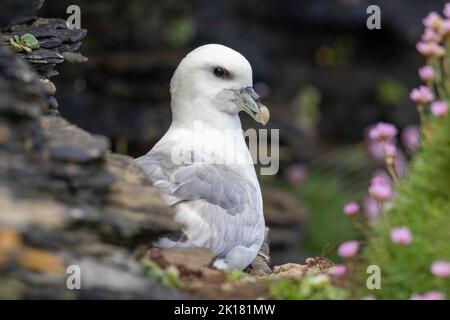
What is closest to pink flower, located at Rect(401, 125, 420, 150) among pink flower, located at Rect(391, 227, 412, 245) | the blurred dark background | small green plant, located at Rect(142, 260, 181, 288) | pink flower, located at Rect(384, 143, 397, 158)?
the blurred dark background

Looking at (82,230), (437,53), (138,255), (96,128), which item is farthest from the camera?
(96,128)

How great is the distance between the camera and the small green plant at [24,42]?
191 inches

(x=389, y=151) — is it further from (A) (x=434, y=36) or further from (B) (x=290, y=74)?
(B) (x=290, y=74)

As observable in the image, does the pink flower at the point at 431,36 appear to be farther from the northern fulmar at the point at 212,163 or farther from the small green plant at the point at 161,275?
the small green plant at the point at 161,275

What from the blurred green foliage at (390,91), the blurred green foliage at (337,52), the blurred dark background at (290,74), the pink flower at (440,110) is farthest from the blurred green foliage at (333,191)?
the pink flower at (440,110)

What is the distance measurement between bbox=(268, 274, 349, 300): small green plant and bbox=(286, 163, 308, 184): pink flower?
6430mm

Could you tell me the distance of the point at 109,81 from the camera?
9.39m

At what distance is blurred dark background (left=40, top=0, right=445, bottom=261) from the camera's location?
922 cm

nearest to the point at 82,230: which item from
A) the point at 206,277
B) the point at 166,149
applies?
the point at 206,277

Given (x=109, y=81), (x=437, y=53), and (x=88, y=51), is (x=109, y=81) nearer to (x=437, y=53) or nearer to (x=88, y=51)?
(x=88, y=51)

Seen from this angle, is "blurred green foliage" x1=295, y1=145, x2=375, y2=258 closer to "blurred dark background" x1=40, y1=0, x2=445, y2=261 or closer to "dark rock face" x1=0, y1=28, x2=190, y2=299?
"blurred dark background" x1=40, y1=0, x2=445, y2=261

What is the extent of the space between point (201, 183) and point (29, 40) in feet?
3.41

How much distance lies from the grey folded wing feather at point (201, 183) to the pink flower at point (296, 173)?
517 cm
